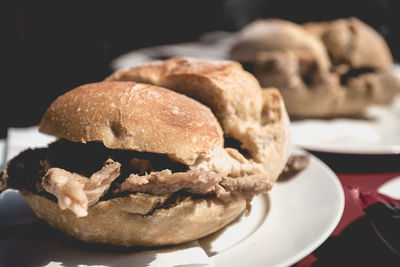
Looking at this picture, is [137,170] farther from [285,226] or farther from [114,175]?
[285,226]

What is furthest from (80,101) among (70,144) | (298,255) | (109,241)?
(298,255)

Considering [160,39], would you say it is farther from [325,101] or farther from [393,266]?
[393,266]

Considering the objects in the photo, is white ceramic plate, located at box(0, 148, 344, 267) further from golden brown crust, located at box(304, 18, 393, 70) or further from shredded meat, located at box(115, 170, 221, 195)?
golden brown crust, located at box(304, 18, 393, 70)

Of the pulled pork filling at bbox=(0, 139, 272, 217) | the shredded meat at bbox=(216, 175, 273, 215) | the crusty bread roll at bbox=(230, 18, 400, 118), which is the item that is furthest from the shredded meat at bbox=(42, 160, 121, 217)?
the crusty bread roll at bbox=(230, 18, 400, 118)

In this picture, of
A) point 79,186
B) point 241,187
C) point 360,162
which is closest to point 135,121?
point 79,186

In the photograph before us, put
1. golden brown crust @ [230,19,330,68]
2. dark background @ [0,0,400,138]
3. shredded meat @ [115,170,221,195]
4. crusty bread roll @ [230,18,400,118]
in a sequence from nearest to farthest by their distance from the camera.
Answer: shredded meat @ [115,170,221,195], dark background @ [0,0,400,138], crusty bread roll @ [230,18,400,118], golden brown crust @ [230,19,330,68]
